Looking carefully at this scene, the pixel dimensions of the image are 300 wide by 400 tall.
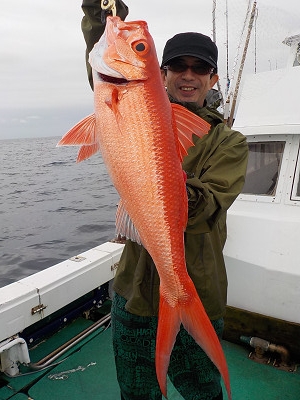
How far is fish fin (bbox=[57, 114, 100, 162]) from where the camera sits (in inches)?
78.6

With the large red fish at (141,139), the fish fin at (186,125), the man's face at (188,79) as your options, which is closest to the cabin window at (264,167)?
the man's face at (188,79)

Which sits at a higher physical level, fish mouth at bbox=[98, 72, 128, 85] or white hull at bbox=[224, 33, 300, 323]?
fish mouth at bbox=[98, 72, 128, 85]

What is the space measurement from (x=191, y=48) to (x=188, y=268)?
1.36m

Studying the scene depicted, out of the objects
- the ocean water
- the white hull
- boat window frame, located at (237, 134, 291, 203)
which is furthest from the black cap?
the ocean water

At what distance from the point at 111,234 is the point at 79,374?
1075 cm

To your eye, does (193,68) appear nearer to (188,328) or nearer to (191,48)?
(191,48)

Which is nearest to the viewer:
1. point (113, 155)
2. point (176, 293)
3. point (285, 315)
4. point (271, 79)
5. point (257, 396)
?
point (113, 155)

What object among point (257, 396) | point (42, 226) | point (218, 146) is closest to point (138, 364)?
point (218, 146)

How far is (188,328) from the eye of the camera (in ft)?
6.78

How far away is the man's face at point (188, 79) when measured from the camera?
8.32ft

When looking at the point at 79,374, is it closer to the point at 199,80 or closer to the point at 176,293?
the point at 176,293

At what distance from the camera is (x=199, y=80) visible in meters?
2.57

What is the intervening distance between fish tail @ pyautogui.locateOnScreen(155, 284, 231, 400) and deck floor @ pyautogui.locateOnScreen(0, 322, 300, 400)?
2.03 metres

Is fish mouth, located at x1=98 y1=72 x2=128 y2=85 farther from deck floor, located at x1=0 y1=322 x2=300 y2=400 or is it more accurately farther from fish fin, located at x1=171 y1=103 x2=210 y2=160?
deck floor, located at x1=0 y1=322 x2=300 y2=400
